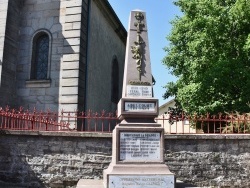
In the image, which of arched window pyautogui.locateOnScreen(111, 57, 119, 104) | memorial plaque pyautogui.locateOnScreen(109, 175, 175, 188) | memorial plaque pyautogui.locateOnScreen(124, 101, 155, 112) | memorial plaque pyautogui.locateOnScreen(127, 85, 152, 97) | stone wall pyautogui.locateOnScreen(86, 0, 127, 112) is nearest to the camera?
memorial plaque pyautogui.locateOnScreen(109, 175, 175, 188)

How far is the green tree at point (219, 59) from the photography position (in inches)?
471

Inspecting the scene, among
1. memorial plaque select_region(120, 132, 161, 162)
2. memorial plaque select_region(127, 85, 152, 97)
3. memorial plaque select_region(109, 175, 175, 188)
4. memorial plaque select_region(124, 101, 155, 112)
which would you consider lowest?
memorial plaque select_region(109, 175, 175, 188)

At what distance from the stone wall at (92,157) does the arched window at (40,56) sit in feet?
13.7

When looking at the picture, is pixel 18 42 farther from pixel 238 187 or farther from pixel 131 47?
pixel 238 187

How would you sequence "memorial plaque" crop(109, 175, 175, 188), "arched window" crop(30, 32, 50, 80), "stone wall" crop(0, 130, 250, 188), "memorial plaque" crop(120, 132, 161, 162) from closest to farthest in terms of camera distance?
1. "memorial plaque" crop(109, 175, 175, 188)
2. "memorial plaque" crop(120, 132, 161, 162)
3. "stone wall" crop(0, 130, 250, 188)
4. "arched window" crop(30, 32, 50, 80)

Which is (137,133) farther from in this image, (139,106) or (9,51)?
(9,51)

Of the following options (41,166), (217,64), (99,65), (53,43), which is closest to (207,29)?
(217,64)

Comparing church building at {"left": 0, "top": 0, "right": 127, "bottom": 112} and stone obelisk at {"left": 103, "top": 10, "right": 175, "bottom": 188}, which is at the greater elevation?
church building at {"left": 0, "top": 0, "right": 127, "bottom": 112}

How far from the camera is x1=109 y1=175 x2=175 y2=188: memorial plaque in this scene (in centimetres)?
618

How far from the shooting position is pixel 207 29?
1230cm

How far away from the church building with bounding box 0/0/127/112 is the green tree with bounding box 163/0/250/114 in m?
4.23

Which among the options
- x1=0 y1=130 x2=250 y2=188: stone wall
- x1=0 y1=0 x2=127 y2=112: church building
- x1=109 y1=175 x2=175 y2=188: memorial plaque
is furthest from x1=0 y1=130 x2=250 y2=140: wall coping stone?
x1=0 y1=0 x2=127 y2=112: church building

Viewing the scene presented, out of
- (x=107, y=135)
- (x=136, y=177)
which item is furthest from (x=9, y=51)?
(x=136, y=177)

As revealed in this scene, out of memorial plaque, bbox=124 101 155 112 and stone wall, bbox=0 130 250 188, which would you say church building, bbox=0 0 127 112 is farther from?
memorial plaque, bbox=124 101 155 112
